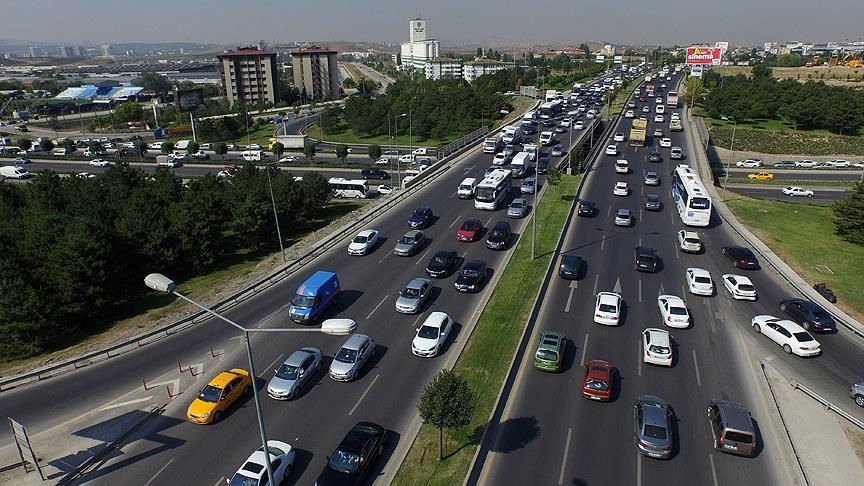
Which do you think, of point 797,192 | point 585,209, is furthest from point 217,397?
point 797,192

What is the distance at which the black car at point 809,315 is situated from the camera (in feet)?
104

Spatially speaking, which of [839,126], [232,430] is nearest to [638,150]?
[839,126]

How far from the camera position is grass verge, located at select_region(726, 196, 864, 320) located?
39.0 m

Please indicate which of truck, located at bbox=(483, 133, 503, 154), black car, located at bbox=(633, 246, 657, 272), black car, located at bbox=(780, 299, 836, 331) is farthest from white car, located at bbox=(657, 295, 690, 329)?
truck, located at bbox=(483, 133, 503, 154)

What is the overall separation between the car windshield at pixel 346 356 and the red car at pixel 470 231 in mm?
21241

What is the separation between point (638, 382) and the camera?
27484 millimetres

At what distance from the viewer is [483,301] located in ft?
120

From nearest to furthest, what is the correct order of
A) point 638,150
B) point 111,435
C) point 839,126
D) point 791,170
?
point 111,435, point 638,150, point 791,170, point 839,126

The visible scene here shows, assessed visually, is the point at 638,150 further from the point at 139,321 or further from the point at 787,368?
the point at 139,321

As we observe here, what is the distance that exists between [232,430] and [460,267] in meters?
23.0

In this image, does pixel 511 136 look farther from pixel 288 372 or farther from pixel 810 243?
pixel 288 372

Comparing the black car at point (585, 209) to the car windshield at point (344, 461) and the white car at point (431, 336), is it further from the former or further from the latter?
the car windshield at point (344, 461)

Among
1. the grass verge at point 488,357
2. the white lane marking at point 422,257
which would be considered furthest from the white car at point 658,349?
the white lane marking at point 422,257

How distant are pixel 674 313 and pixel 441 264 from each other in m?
17.1
